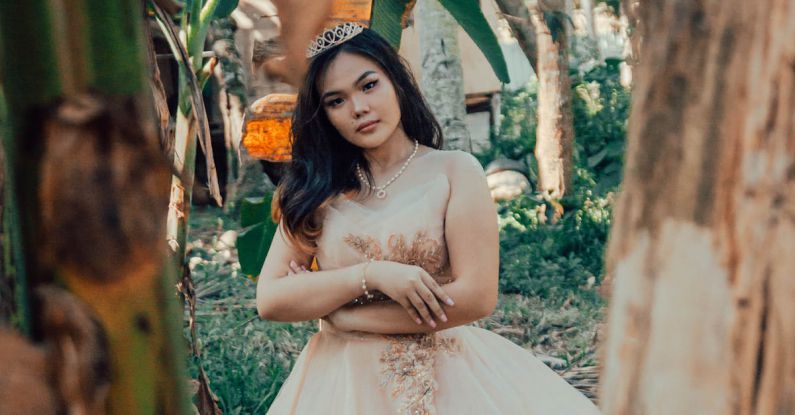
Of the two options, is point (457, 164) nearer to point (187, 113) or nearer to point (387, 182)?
point (387, 182)

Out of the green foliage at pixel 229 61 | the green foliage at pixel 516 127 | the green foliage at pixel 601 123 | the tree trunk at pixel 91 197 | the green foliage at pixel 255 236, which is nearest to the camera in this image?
the tree trunk at pixel 91 197

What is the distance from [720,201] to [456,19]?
2204mm

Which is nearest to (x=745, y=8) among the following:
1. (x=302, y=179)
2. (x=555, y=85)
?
(x=302, y=179)

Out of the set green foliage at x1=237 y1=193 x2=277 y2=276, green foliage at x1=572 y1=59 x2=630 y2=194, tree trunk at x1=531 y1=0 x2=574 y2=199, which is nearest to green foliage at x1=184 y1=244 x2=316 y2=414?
green foliage at x1=237 y1=193 x2=277 y2=276

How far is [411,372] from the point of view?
2.05 meters

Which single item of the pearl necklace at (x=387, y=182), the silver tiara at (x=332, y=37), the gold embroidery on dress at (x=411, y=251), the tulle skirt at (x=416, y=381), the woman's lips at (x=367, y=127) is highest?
the silver tiara at (x=332, y=37)

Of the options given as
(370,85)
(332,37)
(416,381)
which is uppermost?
(332,37)

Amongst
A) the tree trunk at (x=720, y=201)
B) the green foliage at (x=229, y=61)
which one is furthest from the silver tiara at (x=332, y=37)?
the green foliage at (x=229, y=61)

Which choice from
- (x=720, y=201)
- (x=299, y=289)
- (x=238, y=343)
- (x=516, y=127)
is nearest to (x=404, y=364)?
(x=299, y=289)

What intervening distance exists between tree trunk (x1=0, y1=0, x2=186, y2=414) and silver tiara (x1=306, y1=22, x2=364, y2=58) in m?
1.53

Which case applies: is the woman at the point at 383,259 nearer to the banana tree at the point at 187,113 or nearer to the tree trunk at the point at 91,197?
the banana tree at the point at 187,113

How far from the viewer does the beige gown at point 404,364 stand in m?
2.04

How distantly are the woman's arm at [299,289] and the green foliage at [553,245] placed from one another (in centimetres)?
335

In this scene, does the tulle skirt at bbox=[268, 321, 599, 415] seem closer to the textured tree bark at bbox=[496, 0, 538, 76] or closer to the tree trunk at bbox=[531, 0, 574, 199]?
the textured tree bark at bbox=[496, 0, 538, 76]
